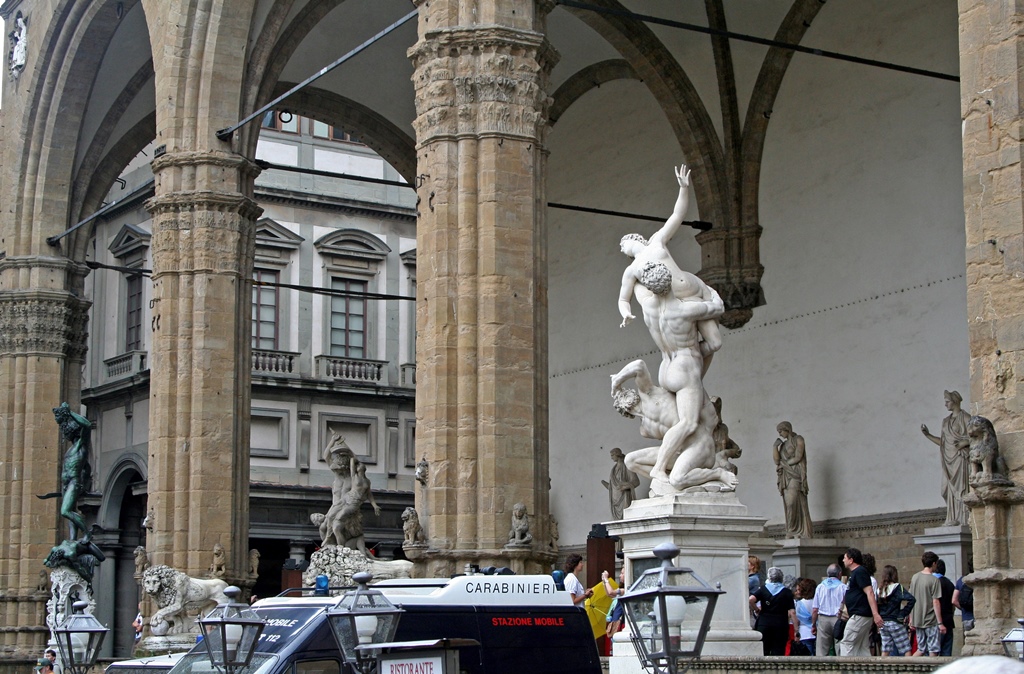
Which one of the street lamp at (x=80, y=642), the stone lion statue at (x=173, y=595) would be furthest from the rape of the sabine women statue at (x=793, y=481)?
the street lamp at (x=80, y=642)

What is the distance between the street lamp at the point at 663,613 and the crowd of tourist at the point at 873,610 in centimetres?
517

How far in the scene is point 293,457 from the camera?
114 ft

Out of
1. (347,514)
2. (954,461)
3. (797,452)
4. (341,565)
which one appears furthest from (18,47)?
(954,461)

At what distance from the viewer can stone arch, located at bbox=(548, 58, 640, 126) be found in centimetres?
2760

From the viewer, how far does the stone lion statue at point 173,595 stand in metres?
18.8

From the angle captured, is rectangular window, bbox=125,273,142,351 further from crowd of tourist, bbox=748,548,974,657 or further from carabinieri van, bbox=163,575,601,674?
carabinieri van, bbox=163,575,601,674

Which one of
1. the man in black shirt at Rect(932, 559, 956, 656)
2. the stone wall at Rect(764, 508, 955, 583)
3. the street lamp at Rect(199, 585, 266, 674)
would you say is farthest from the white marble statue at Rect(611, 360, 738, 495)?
the stone wall at Rect(764, 508, 955, 583)

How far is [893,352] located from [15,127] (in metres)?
14.7

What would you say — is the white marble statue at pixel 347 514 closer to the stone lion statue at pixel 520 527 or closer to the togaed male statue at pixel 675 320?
the stone lion statue at pixel 520 527

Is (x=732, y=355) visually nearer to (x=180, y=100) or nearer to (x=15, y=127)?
(x=180, y=100)

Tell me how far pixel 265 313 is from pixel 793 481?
16193 mm

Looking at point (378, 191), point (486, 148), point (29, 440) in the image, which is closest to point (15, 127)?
point (29, 440)

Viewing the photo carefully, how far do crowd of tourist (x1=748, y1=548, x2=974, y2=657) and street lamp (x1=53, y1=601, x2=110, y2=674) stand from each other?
5.40 metres

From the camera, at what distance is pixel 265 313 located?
35.6 metres
